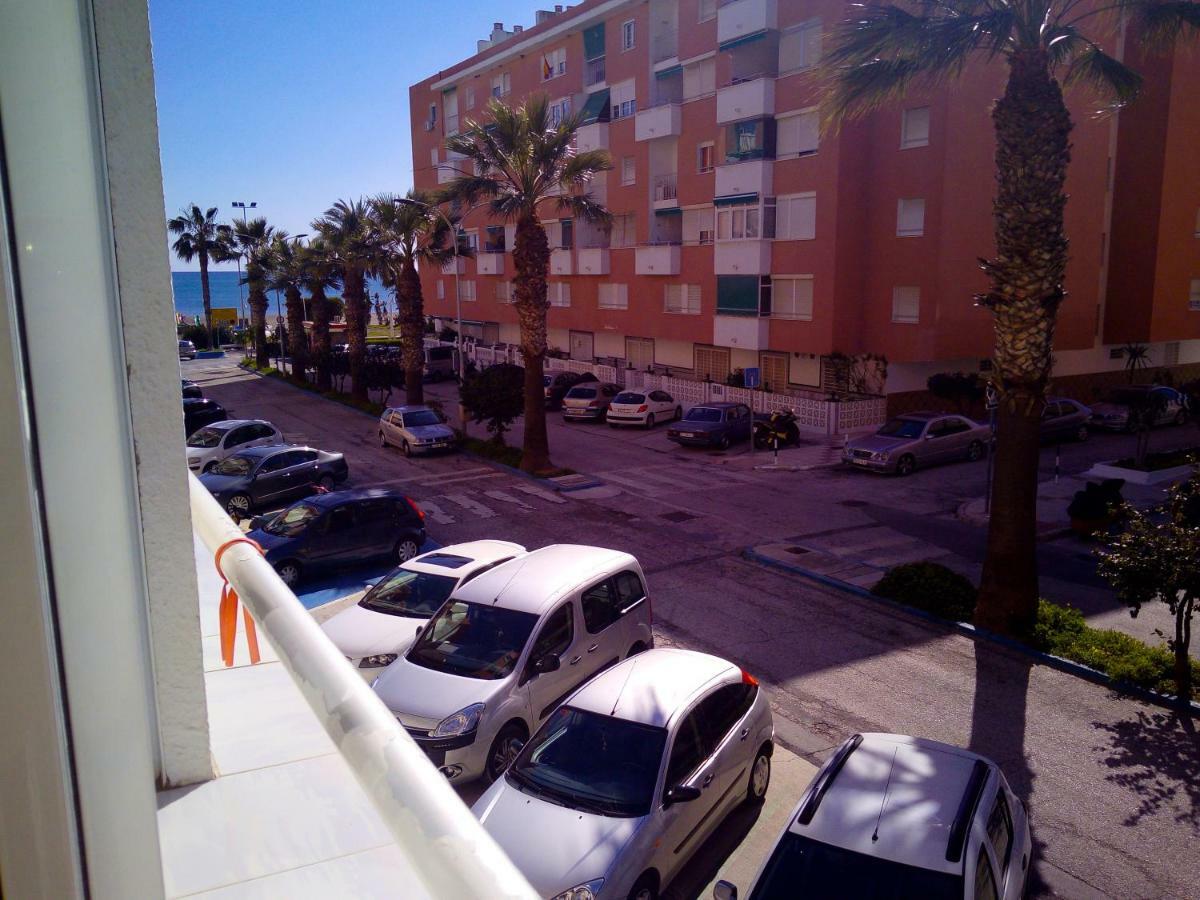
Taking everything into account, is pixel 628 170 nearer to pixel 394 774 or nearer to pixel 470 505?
pixel 470 505

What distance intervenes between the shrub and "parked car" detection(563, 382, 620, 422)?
1938 centimetres

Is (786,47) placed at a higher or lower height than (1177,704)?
higher

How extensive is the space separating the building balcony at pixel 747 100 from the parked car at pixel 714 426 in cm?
977

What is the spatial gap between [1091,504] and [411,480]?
15.6m

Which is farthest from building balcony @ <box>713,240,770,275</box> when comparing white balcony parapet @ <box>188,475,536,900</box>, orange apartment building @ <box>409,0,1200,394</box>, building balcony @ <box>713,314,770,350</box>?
white balcony parapet @ <box>188,475,536,900</box>

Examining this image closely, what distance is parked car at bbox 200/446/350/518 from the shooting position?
66.3 ft

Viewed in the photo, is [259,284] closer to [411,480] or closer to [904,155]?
[411,480]

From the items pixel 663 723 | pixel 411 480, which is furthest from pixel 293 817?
pixel 411 480

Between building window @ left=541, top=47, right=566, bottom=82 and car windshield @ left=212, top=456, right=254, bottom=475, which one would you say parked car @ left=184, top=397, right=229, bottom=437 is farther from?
building window @ left=541, top=47, right=566, bottom=82

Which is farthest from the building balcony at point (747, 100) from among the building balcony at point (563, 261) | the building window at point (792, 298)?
the building balcony at point (563, 261)

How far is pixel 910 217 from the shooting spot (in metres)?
28.3

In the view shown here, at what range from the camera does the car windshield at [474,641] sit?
9.49m

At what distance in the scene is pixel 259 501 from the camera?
808 inches

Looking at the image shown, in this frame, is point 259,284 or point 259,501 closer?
point 259,501
